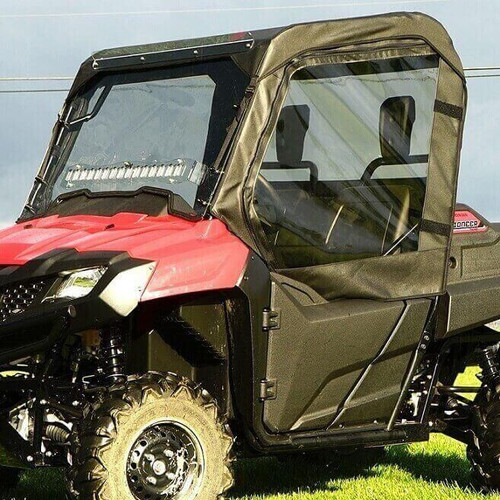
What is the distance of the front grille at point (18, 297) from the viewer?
6.16 meters

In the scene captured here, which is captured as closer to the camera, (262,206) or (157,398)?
(157,398)

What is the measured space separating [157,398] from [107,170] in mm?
1571

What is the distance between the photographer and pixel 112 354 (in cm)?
633

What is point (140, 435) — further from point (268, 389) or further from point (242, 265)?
point (242, 265)

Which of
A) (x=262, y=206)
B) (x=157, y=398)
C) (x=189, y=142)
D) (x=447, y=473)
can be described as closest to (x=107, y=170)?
(x=189, y=142)

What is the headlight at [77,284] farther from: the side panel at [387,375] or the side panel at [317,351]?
the side panel at [387,375]

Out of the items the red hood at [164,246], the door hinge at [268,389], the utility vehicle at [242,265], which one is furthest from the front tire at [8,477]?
the door hinge at [268,389]

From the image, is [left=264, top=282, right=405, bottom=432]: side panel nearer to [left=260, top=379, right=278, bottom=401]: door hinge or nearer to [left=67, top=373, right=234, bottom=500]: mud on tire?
[left=260, top=379, right=278, bottom=401]: door hinge

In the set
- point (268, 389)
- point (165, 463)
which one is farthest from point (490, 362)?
point (165, 463)

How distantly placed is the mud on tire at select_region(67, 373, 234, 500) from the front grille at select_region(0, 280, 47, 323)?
0.54 m

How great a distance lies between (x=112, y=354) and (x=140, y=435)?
1.42ft

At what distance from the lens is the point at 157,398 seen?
6.12 meters

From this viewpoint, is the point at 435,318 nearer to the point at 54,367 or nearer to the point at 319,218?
the point at 319,218

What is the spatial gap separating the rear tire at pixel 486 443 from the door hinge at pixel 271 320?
1796 millimetres
